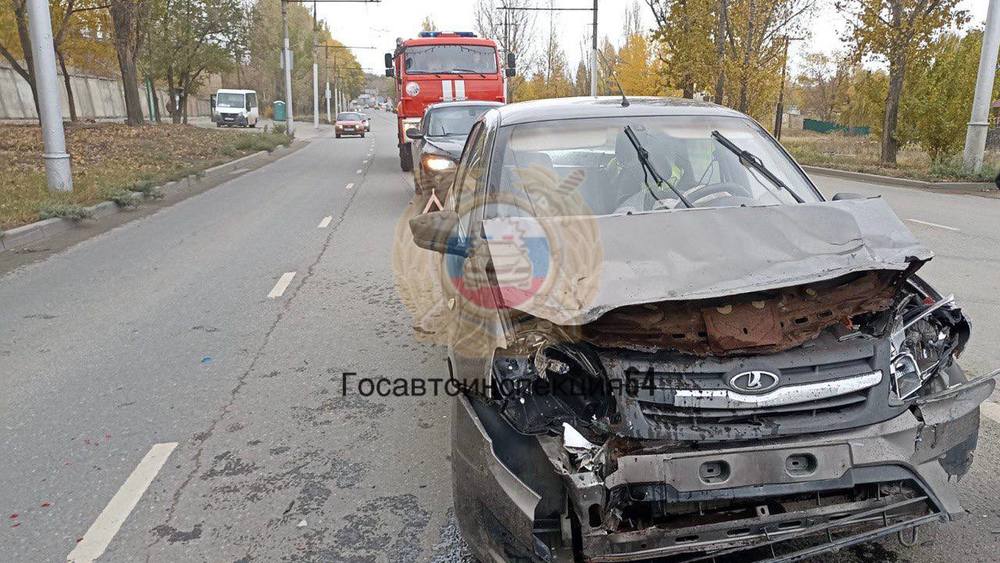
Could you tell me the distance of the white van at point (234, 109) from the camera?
2078 inches

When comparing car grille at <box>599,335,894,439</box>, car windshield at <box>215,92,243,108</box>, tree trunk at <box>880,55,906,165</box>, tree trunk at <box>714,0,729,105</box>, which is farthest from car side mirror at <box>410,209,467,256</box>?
car windshield at <box>215,92,243,108</box>

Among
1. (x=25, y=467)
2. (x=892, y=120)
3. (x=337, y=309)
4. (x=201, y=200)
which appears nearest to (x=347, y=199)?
(x=201, y=200)

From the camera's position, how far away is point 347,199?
15.6 m

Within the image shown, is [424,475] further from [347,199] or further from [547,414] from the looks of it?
[347,199]

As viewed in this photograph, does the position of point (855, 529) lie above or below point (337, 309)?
above

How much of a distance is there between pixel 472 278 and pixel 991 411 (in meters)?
3.17

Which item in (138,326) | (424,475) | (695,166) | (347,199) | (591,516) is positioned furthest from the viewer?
(347,199)

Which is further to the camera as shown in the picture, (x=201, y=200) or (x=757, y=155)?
(x=201, y=200)

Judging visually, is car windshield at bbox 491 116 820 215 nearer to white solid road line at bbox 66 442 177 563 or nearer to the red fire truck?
white solid road line at bbox 66 442 177 563

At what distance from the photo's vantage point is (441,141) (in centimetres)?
1333

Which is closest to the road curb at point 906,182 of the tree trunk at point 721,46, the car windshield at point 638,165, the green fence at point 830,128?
the tree trunk at point 721,46

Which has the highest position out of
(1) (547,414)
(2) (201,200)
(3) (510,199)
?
(3) (510,199)

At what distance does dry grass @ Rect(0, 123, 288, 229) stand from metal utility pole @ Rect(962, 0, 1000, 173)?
17.6m

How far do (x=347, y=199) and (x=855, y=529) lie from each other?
45.4 ft
